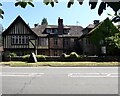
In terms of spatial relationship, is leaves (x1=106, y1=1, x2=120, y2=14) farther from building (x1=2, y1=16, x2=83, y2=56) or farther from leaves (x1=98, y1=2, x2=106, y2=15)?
building (x1=2, y1=16, x2=83, y2=56)

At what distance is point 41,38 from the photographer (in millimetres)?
59156

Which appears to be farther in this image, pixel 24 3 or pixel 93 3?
pixel 24 3

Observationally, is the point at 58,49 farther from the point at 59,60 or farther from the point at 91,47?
the point at 59,60

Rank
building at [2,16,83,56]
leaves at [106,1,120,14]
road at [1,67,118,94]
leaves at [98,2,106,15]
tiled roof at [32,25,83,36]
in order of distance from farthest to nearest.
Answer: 1. tiled roof at [32,25,83,36]
2. building at [2,16,83,56]
3. road at [1,67,118,94]
4. leaves at [98,2,106,15]
5. leaves at [106,1,120,14]

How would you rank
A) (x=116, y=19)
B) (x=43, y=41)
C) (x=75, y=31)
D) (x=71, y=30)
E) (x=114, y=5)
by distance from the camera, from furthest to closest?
Answer: (x=75, y=31)
(x=71, y=30)
(x=43, y=41)
(x=116, y=19)
(x=114, y=5)

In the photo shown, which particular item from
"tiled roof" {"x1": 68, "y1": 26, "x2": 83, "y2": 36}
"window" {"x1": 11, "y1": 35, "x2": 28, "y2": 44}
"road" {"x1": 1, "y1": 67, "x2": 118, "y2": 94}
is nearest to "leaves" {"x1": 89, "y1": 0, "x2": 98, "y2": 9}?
"road" {"x1": 1, "y1": 67, "x2": 118, "y2": 94}

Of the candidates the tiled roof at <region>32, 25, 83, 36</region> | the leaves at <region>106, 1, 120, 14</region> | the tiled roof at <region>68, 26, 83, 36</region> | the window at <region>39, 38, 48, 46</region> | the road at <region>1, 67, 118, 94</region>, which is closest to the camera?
the leaves at <region>106, 1, 120, 14</region>

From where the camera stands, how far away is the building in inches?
2121

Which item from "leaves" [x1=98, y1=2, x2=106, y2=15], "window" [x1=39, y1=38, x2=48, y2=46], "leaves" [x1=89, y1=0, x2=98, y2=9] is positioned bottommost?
"leaves" [x1=98, y1=2, x2=106, y2=15]

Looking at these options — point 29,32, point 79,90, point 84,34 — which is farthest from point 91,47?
point 79,90

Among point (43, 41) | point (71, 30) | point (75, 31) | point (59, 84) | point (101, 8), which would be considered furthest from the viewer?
point (75, 31)

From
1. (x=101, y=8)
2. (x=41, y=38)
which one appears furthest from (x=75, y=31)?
(x=101, y=8)

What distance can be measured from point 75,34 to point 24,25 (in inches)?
491

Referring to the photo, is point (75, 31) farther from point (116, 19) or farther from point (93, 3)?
point (93, 3)
